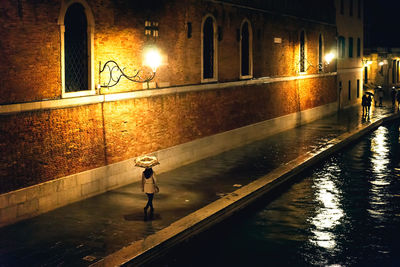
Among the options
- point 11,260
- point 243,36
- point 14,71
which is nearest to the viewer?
point 11,260

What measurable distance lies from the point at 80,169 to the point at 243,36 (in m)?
10.9

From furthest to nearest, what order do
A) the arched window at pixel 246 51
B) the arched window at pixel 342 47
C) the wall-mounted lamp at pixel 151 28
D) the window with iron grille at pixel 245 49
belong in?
the arched window at pixel 342 47, the window with iron grille at pixel 245 49, the arched window at pixel 246 51, the wall-mounted lamp at pixel 151 28

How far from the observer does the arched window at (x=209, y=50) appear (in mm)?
18453

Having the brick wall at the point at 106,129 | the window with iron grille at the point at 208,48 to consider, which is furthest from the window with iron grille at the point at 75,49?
the window with iron grille at the point at 208,48

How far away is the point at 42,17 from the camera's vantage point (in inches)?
451

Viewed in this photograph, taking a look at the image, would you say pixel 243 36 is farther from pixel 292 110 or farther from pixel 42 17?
pixel 42 17

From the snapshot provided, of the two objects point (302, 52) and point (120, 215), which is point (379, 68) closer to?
point (302, 52)

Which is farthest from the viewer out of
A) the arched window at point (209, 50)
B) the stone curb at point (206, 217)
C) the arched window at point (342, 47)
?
the arched window at point (342, 47)

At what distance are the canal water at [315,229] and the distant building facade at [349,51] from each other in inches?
791

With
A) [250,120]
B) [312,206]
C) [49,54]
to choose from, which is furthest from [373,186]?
[49,54]

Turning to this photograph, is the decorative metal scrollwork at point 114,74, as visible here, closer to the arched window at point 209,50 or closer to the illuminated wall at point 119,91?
the illuminated wall at point 119,91

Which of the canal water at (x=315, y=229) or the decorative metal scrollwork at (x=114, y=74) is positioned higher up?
the decorative metal scrollwork at (x=114, y=74)

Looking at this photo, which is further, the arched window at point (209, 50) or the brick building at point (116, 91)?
the arched window at point (209, 50)

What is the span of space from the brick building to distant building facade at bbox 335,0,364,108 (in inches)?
517
